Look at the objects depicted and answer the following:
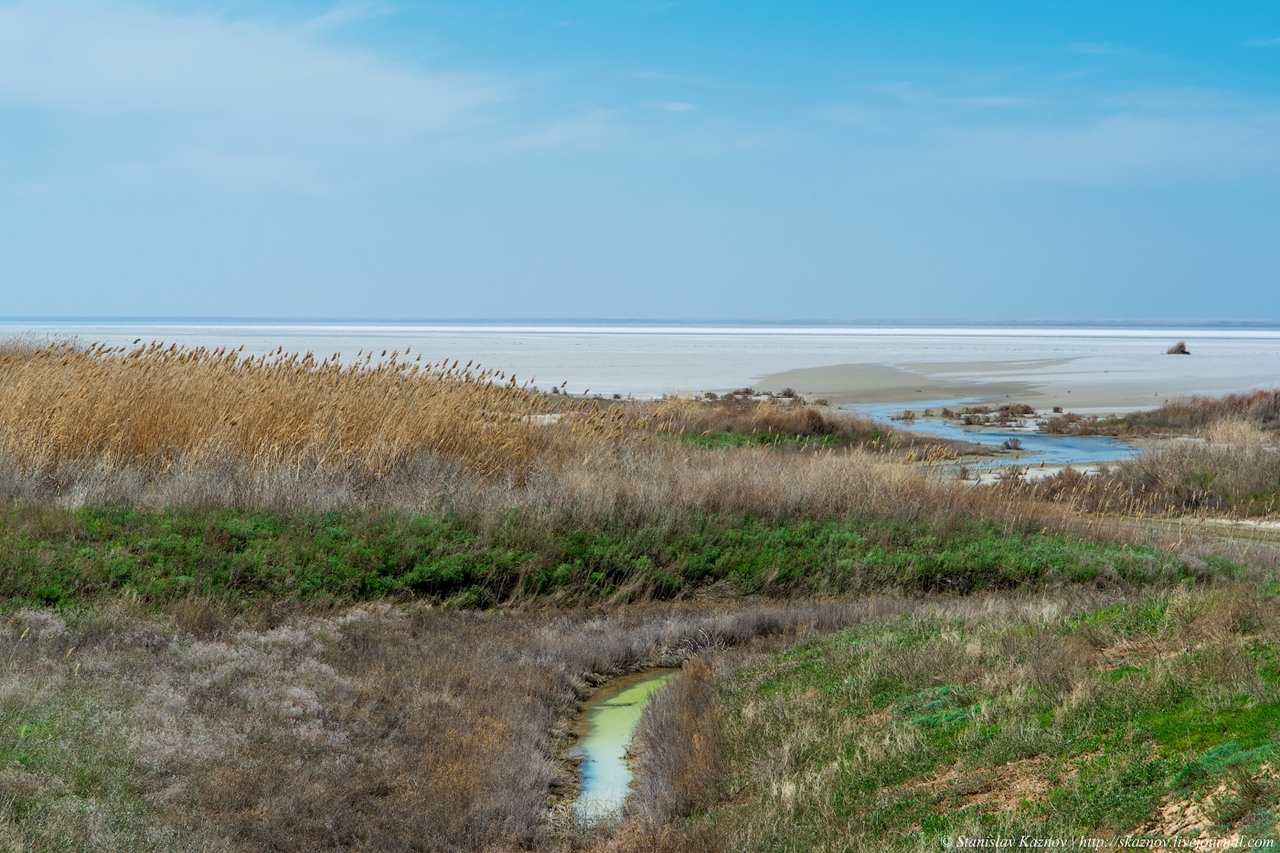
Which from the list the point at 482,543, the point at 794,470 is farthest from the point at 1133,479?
the point at 482,543

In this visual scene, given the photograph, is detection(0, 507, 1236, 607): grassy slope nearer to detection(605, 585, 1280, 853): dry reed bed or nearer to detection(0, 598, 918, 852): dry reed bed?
detection(0, 598, 918, 852): dry reed bed

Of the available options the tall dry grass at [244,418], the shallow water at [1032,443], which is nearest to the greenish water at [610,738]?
the tall dry grass at [244,418]

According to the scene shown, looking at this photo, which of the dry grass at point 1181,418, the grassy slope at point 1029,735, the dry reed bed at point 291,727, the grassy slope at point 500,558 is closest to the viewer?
the grassy slope at point 1029,735

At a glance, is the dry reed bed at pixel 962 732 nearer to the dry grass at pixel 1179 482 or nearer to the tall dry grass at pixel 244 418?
the tall dry grass at pixel 244 418

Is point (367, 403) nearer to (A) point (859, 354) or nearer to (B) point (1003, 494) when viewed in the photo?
(B) point (1003, 494)

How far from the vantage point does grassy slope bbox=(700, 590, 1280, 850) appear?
4199 mm

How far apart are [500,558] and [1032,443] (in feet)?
74.0

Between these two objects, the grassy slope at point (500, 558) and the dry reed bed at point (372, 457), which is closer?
the grassy slope at point (500, 558)

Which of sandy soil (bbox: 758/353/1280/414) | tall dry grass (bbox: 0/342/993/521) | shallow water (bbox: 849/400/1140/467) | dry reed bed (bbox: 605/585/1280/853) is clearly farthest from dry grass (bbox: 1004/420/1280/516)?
sandy soil (bbox: 758/353/1280/414)

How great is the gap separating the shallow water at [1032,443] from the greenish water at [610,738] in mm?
16592

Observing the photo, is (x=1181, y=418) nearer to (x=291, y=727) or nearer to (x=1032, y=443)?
(x=1032, y=443)

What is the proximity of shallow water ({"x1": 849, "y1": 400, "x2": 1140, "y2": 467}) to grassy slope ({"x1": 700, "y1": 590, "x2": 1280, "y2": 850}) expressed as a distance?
1761 centimetres

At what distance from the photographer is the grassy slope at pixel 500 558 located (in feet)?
30.7

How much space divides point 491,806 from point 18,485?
8.32 metres
